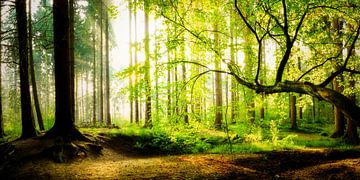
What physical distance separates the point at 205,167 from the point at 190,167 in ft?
1.60

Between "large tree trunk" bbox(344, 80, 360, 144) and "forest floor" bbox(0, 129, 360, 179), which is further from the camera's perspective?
"large tree trunk" bbox(344, 80, 360, 144)

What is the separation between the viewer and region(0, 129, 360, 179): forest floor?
25.6ft

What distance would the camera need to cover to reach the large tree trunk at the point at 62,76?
1142 cm

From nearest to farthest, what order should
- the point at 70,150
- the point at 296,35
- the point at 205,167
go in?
the point at 296,35 → the point at 205,167 → the point at 70,150

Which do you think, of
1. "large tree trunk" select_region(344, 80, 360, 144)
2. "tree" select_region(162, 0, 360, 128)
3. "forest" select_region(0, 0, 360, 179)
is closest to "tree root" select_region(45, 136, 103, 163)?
"forest" select_region(0, 0, 360, 179)

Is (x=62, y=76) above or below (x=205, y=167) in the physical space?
above

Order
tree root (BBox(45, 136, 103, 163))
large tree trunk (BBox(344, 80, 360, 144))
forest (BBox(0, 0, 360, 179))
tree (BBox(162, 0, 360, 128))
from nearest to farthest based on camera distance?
tree (BBox(162, 0, 360, 128)) < forest (BBox(0, 0, 360, 179)) < tree root (BBox(45, 136, 103, 163)) < large tree trunk (BBox(344, 80, 360, 144))

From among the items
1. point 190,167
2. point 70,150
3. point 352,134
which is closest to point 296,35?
point 190,167

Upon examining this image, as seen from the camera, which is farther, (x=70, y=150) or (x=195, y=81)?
(x=70, y=150)

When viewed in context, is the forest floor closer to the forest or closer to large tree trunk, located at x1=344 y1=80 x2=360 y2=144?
the forest

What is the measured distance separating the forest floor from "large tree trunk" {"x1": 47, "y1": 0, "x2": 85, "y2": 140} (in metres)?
0.98

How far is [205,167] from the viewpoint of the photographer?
9.09 meters

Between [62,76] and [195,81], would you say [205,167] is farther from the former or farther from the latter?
[62,76]

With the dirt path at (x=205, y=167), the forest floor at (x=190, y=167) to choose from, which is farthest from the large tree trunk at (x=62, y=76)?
the dirt path at (x=205, y=167)
